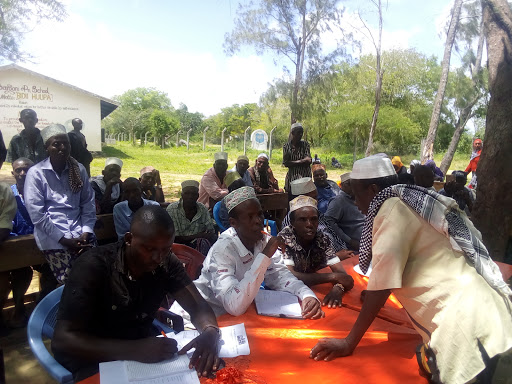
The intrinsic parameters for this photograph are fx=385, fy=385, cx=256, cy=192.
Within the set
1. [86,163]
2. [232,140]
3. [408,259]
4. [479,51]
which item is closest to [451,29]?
[479,51]

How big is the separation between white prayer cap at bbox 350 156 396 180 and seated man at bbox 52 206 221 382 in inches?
35.8

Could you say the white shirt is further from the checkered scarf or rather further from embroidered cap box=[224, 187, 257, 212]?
the checkered scarf

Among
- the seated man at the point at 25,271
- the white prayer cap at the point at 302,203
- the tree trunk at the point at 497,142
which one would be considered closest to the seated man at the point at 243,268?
the white prayer cap at the point at 302,203

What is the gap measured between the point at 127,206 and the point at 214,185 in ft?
5.84

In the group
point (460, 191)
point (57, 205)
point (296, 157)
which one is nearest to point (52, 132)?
point (57, 205)

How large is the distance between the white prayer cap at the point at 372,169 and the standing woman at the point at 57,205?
2.26 m

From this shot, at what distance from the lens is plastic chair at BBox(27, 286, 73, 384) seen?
1.57 metres

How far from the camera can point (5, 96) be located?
18219 millimetres

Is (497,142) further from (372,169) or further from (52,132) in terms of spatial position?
(52,132)

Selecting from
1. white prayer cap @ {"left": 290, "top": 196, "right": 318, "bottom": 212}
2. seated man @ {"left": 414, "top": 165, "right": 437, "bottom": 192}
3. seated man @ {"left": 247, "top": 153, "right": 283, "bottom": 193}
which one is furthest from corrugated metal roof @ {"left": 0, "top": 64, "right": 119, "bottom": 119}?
white prayer cap @ {"left": 290, "top": 196, "right": 318, "bottom": 212}

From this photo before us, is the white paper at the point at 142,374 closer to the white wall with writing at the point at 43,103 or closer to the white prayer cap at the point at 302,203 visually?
the white prayer cap at the point at 302,203

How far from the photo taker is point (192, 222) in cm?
396

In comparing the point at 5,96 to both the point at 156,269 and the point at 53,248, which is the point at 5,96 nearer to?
the point at 53,248

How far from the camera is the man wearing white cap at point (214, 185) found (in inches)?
209
